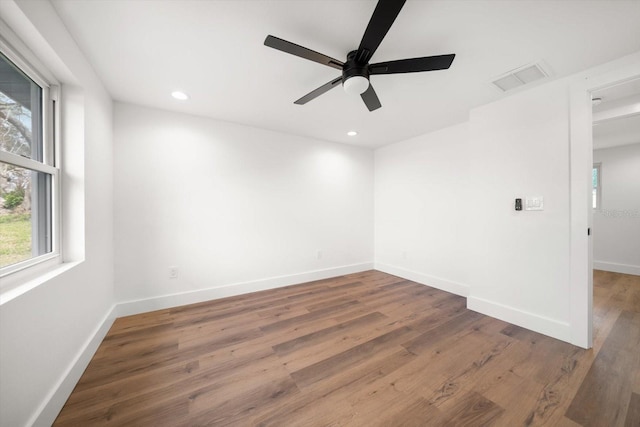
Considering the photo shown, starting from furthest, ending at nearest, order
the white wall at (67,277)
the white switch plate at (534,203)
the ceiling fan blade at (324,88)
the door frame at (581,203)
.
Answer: the white switch plate at (534,203) → the door frame at (581,203) → the ceiling fan blade at (324,88) → the white wall at (67,277)

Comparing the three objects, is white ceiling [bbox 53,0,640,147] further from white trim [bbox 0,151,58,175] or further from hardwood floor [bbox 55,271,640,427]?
hardwood floor [bbox 55,271,640,427]

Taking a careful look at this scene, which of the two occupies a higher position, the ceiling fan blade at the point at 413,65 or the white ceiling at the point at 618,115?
the white ceiling at the point at 618,115

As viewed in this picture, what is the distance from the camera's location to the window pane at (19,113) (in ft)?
3.83

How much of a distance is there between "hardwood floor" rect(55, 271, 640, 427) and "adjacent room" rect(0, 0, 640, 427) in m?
0.02

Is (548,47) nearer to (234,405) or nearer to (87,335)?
(234,405)

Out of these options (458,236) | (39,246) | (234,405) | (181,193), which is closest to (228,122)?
(181,193)

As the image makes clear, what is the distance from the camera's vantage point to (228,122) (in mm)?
3053

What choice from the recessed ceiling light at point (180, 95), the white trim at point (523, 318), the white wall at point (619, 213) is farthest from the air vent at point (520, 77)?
the white wall at point (619, 213)

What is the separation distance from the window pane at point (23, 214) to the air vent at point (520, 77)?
11.4ft

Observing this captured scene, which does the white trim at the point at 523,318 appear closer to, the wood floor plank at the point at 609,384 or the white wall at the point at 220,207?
the wood floor plank at the point at 609,384

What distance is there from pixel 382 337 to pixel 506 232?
1.71m

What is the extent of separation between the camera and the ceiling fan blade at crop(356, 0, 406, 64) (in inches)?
42.4

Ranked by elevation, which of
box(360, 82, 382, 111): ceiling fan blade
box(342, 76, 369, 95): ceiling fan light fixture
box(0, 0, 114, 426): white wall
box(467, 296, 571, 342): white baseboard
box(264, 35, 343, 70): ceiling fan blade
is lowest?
box(467, 296, 571, 342): white baseboard

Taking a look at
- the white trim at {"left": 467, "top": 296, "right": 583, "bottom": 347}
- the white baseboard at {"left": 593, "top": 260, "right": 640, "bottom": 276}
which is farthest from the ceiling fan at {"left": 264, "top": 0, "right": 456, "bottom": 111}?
the white baseboard at {"left": 593, "top": 260, "right": 640, "bottom": 276}
